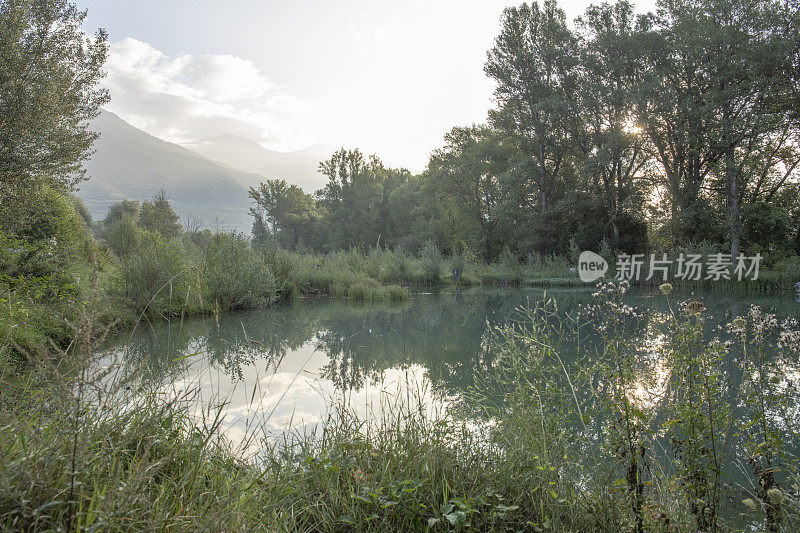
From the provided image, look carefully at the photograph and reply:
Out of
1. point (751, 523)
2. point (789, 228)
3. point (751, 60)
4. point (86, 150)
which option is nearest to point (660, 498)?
point (751, 523)

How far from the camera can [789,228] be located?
16.9 meters

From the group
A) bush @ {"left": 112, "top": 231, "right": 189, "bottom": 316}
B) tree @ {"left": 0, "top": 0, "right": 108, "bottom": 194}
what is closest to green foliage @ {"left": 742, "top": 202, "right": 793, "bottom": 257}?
bush @ {"left": 112, "top": 231, "right": 189, "bottom": 316}

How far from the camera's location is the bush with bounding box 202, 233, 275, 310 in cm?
1053

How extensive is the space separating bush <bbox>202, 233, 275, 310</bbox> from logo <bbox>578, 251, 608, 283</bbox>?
13.6 meters

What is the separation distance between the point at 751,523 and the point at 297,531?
2050 mm

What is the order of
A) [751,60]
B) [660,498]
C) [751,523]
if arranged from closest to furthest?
[660,498] → [751,523] → [751,60]

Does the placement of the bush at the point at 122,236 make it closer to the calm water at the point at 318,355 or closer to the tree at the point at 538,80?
the calm water at the point at 318,355

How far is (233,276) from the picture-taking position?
421 inches

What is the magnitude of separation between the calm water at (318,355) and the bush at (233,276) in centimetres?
59

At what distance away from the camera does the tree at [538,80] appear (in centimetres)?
2127

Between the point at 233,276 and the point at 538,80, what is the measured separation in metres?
18.8

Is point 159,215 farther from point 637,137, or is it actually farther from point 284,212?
point 637,137

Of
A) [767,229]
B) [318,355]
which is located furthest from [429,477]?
[767,229]

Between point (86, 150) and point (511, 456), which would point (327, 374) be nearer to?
point (511, 456)
